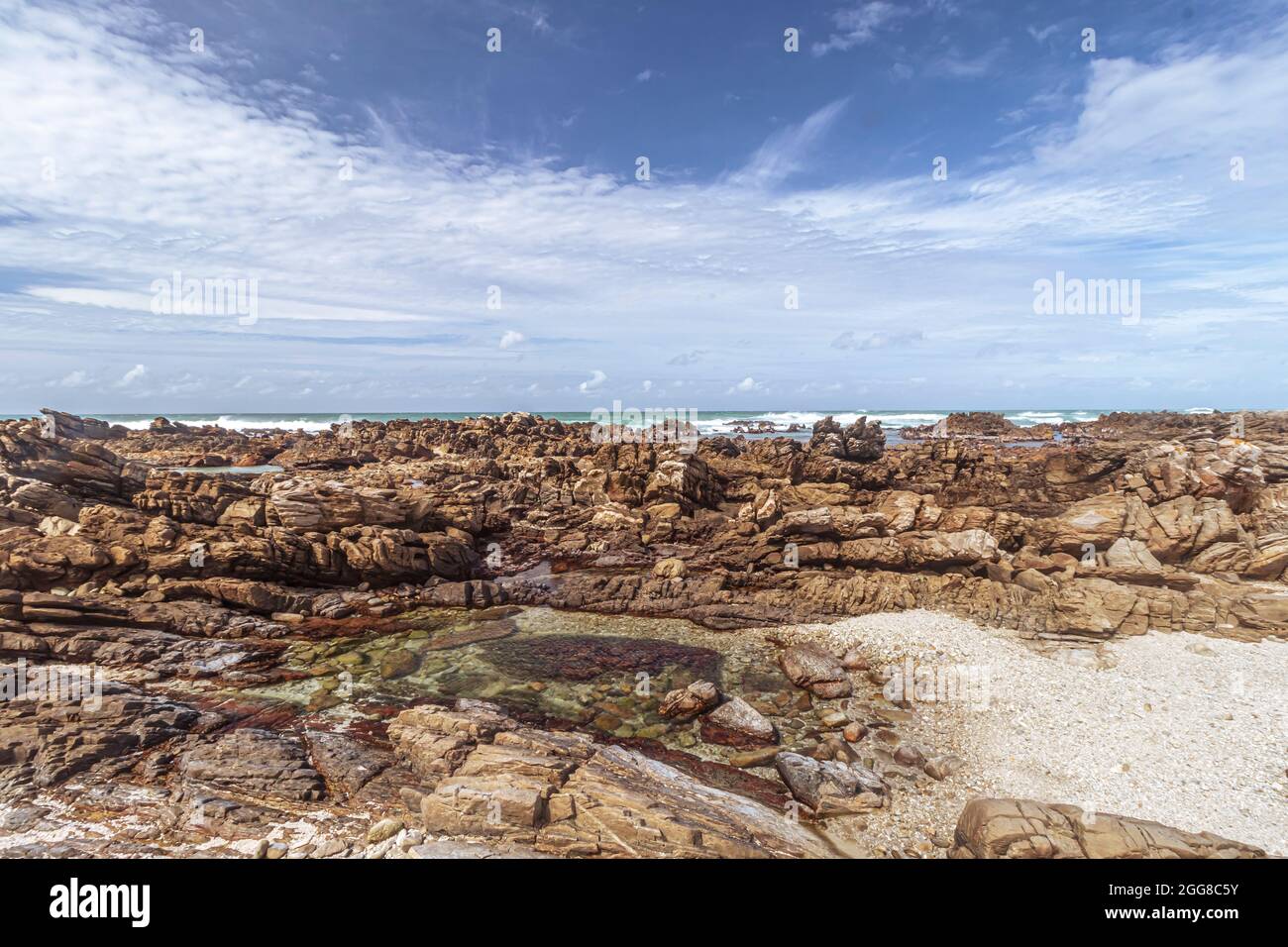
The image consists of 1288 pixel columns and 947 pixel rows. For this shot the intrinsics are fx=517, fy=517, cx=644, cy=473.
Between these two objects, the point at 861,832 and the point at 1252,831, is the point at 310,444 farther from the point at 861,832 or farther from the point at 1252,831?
the point at 1252,831

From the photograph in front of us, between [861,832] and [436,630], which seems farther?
[436,630]

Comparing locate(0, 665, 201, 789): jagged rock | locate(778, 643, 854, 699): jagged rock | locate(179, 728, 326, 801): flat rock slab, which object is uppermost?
locate(0, 665, 201, 789): jagged rock

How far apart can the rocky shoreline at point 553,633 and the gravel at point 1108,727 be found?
2.38 feet

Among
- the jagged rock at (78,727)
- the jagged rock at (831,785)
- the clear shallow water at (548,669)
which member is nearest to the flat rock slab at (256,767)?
the jagged rock at (78,727)

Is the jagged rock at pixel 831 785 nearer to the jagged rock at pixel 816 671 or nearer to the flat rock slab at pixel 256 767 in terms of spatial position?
the jagged rock at pixel 816 671

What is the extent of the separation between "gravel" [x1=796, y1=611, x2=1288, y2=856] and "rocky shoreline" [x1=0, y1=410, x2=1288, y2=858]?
2.38 feet

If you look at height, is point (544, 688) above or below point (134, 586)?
below

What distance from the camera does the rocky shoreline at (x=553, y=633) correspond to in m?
9.20

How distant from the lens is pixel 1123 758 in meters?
11.7

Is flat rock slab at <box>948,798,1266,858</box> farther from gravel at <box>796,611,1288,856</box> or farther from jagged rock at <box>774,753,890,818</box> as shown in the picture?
jagged rock at <box>774,753,890,818</box>

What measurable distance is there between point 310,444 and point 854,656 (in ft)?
229

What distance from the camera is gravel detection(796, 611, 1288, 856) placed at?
10391 mm

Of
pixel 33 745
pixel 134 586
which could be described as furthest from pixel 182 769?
pixel 134 586

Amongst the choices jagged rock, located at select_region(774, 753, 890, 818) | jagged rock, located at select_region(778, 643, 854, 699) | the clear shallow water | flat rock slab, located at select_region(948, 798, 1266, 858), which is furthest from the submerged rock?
flat rock slab, located at select_region(948, 798, 1266, 858)
